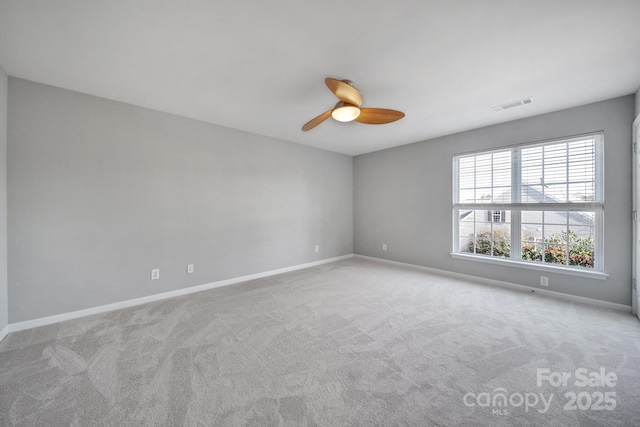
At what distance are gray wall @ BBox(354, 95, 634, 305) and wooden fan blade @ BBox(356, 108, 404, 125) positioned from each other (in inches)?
87.1

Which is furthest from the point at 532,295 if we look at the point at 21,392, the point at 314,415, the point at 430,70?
Answer: the point at 21,392

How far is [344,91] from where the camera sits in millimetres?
2152

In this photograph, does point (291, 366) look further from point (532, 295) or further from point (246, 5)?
point (532, 295)

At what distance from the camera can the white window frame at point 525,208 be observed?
298 cm

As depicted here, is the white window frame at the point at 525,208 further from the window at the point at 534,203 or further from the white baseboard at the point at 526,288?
the white baseboard at the point at 526,288

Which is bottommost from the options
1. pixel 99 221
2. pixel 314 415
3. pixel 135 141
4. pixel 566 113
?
pixel 314 415

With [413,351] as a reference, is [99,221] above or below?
above

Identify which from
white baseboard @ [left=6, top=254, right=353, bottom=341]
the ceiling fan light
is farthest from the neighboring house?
white baseboard @ [left=6, top=254, right=353, bottom=341]

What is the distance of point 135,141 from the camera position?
301cm

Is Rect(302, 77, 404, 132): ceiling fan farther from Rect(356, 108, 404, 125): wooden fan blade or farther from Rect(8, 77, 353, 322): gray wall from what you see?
Rect(8, 77, 353, 322): gray wall

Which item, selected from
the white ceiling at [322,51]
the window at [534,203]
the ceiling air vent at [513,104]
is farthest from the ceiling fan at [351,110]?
the window at [534,203]

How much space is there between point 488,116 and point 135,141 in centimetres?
476

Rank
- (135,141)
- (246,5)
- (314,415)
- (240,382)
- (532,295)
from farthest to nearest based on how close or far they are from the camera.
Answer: (532,295) < (135,141) < (240,382) < (246,5) < (314,415)

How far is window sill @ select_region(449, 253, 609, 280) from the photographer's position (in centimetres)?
297
